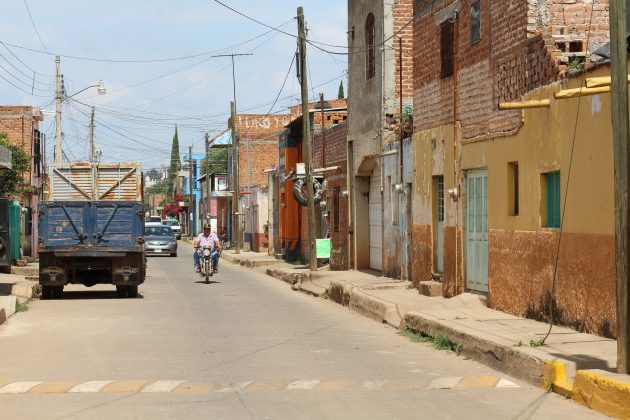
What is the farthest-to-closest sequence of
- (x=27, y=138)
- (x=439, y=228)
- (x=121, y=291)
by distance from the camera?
(x=27, y=138) → (x=121, y=291) → (x=439, y=228)

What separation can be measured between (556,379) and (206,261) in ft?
73.5

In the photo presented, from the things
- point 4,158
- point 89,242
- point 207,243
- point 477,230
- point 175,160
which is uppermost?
point 175,160

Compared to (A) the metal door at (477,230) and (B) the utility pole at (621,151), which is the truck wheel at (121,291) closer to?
(A) the metal door at (477,230)

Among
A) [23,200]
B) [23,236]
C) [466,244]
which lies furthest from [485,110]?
[23,200]

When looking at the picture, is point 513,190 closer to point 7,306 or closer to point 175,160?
point 7,306

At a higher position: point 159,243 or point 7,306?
point 159,243

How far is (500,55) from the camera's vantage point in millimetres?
18875

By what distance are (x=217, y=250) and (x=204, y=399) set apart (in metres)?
23.0

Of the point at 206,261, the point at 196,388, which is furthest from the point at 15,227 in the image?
the point at 196,388

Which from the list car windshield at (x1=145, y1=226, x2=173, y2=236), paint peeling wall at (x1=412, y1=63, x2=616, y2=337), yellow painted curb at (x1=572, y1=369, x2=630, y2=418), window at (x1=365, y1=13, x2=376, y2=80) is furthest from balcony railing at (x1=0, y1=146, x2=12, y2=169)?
car windshield at (x1=145, y1=226, x2=173, y2=236)

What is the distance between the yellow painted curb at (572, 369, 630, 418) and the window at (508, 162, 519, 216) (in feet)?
25.3

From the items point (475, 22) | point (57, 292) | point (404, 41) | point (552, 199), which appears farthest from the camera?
point (404, 41)

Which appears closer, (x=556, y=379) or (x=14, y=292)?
(x=556, y=379)

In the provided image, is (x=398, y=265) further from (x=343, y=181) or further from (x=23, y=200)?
(x=23, y=200)
